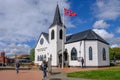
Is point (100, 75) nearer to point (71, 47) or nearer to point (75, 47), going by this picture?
point (75, 47)

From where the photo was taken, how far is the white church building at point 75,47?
33.5m

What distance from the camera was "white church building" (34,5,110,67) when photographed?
33.5 m

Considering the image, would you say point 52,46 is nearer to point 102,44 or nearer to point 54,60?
point 54,60

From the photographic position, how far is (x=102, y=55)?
34562 mm

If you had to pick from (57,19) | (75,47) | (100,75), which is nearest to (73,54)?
(75,47)

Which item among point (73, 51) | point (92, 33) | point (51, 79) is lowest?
point (51, 79)

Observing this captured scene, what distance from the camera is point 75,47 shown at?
117ft

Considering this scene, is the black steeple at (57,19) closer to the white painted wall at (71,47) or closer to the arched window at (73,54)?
the white painted wall at (71,47)

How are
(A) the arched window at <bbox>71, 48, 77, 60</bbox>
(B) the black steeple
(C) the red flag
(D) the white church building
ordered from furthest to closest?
(B) the black steeple, (A) the arched window at <bbox>71, 48, 77, 60</bbox>, (D) the white church building, (C) the red flag

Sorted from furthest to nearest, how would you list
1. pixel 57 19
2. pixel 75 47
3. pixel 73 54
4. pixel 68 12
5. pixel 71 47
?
pixel 57 19, pixel 71 47, pixel 73 54, pixel 75 47, pixel 68 12

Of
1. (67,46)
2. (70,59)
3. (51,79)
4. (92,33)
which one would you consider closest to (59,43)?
(67,46)

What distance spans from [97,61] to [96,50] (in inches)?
79.4

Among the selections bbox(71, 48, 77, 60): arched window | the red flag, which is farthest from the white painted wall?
the red flag

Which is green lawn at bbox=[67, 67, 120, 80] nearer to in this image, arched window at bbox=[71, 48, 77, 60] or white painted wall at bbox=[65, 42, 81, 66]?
white painted wall at bbox=[65, 42, 81, 66]
